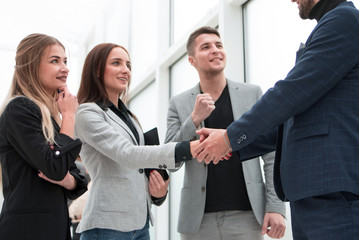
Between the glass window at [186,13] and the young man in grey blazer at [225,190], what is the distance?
6.79 feet

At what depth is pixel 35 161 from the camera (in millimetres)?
1639

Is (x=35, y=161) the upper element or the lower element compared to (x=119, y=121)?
lower

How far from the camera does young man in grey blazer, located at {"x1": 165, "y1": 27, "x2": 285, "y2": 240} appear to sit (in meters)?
2.18

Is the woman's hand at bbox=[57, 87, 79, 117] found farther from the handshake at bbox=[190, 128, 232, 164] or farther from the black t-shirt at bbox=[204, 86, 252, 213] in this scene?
the black t-shirt at bbox=[204, 86, 252, 213]

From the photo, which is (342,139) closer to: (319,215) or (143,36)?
(319,215)

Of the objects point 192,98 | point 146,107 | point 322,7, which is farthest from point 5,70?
point 322,7

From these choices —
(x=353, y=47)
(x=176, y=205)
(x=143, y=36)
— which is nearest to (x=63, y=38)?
(x=143, y=36)

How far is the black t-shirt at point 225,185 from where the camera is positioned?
7.27 ft

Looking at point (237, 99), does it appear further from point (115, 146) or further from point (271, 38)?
point (271, 38)

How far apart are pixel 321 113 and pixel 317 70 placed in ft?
0.54

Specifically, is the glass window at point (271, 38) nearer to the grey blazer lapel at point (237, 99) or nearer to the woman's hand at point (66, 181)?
the grey blazer lapel at point (237, 99)

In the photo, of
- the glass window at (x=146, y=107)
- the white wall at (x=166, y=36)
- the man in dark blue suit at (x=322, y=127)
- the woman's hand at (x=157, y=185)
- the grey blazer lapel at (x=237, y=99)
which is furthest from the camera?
the glass window at (x=146, y=107)

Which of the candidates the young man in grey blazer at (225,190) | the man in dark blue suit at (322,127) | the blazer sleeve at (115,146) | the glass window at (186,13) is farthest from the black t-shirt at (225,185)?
the glass window at (186,13)

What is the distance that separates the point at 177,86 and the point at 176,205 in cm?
144
